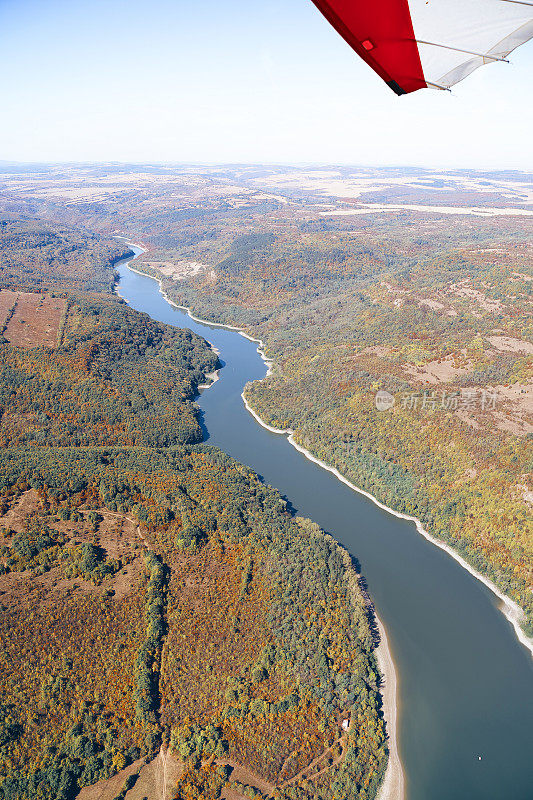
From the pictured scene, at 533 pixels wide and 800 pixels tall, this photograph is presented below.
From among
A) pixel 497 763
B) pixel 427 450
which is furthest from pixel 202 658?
pixel 427 450

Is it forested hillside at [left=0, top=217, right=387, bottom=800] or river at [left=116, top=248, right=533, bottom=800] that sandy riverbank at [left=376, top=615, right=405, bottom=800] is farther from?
forested hillside at [left=0, top=217, right=387, bottom=800]

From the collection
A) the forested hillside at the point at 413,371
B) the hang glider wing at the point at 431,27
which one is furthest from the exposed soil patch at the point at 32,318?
the hang glider wing at the point at 431,27

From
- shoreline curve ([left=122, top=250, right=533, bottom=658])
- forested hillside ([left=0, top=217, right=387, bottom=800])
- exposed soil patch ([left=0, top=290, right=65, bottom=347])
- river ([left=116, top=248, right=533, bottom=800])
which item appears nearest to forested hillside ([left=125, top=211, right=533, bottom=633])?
shoreline curve ([left=122, top=250, right=533, bottom=658])

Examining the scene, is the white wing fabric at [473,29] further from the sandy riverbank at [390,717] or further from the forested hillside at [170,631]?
the sandy riverbank at [390,717]

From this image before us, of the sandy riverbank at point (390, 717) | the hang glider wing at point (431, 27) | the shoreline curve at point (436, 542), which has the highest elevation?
the hang glider wing at point (431, 27)

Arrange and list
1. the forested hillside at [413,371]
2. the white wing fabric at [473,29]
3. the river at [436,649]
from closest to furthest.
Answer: the white wing fabric at [473,29] < the river at [436,649] < the forested hillside at [413,371]

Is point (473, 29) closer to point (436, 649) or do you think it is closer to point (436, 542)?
point (436, 649)

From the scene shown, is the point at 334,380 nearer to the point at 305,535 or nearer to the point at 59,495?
the point at 305,535

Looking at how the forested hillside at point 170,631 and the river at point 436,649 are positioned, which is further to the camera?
the river at point 436,649
